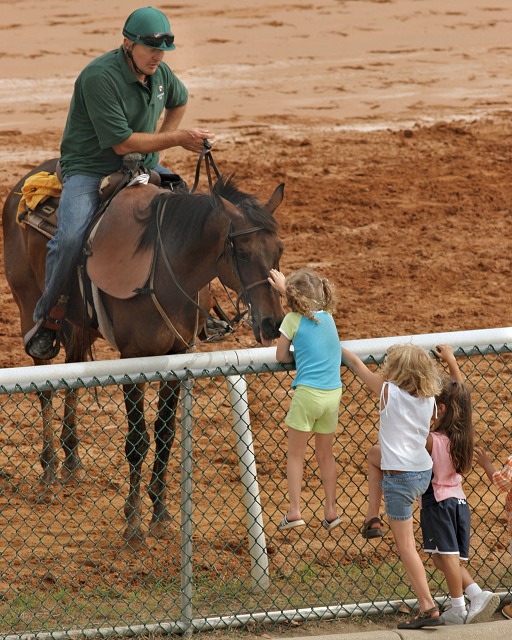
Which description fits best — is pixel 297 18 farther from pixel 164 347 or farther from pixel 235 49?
pixel 164 347

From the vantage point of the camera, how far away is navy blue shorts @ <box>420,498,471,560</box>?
520 cm

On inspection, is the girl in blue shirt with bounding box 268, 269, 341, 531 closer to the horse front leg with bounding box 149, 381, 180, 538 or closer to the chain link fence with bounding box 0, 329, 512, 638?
the chain link fence with bounding box 0, 329, 512, 638

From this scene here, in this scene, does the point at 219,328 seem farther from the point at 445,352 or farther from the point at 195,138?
the point at 445,352

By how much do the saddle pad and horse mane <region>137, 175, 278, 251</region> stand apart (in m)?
0.07

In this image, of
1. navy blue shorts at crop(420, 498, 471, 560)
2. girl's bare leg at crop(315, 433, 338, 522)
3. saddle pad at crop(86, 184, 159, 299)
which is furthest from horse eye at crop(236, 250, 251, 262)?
navy blue shorts at crop(420, 498, 471, 560)

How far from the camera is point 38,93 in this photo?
16234mm

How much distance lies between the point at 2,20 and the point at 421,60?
703 cm

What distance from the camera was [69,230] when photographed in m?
6.90

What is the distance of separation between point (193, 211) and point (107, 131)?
0.71m

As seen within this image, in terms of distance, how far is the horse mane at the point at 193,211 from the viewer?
6464 millimetres

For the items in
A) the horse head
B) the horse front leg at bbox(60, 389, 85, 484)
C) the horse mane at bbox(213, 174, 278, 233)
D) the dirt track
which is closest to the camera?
the horse head

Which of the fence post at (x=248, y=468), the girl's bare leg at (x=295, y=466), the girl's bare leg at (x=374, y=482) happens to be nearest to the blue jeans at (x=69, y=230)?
the fence post at (x=248, y=468)

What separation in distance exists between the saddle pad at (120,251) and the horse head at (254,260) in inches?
21.9

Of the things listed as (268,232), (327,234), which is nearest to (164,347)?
(268,232)
